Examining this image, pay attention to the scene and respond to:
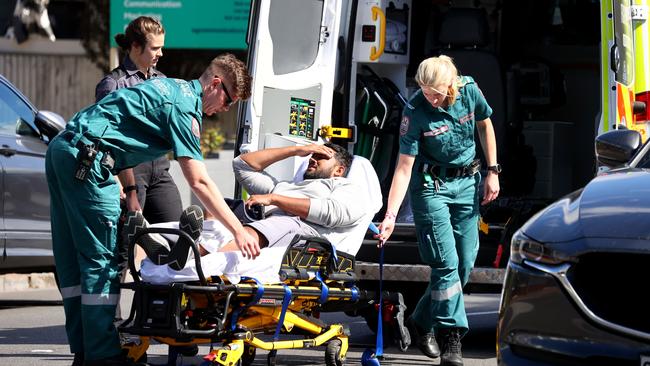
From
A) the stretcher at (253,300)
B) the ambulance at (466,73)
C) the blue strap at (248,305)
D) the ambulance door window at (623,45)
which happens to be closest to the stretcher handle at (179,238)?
the stretcher at (253,300)

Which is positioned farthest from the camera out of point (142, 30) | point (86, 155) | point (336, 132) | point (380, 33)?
point (380, 33)

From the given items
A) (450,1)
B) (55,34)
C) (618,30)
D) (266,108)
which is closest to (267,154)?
(266,108)

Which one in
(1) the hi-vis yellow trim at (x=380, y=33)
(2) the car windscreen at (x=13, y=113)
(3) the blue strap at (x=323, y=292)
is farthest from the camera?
(2) the car windscreen at (x=13, y=113)

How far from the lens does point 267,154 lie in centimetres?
799

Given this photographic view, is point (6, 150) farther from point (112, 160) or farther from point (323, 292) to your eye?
point (323, 292)

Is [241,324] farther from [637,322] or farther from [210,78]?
[637,322]

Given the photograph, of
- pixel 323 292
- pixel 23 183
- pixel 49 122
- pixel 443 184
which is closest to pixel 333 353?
pixel 323 292

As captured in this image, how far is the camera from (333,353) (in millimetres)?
7199

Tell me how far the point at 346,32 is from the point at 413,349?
2.17 meters

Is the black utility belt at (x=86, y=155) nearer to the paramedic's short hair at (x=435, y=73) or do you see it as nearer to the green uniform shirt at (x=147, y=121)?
the green uniform shirt at (x=147, y=121)

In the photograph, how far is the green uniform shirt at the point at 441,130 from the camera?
24.9 ft

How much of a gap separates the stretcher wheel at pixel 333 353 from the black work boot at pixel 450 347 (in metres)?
0.68

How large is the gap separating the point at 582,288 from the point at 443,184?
3.04 m

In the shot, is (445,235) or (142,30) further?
(142,30)
